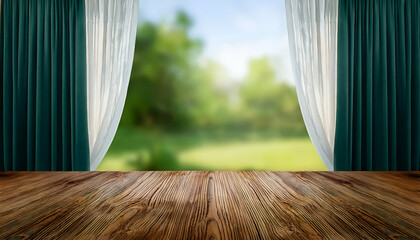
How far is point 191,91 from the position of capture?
2.49 meters

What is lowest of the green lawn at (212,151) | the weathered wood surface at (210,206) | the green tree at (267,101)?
the green lawn at (212,151)

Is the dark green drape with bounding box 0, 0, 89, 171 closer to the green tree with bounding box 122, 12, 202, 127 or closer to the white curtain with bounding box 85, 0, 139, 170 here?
the white curtain with bounding box 85, 0, 139, 170

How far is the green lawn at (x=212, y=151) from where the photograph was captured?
97.3 inches

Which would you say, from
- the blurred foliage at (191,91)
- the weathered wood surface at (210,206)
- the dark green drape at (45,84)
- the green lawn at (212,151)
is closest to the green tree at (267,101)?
the blurred foliage at (191,91)

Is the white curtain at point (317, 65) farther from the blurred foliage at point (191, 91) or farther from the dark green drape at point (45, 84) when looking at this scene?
the dark green drape at point (45, 84)

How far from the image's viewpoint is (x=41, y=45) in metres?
2.09

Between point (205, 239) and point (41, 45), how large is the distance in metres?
2.46

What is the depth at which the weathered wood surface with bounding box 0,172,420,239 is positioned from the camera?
0.38 m

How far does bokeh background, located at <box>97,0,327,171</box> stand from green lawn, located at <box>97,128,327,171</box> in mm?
10

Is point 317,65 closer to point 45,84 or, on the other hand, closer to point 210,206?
point 210,206

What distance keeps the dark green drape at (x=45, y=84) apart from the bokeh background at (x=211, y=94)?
442 millimetres

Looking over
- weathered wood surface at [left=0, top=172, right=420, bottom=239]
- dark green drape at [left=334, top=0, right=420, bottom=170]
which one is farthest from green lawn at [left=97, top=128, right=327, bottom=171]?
weathered wood surface at [left=0, top=172, right=420, bottom=239]

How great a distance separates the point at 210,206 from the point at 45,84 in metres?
2.25

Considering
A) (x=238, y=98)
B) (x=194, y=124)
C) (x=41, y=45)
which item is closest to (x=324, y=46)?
(x=238, y=98)
